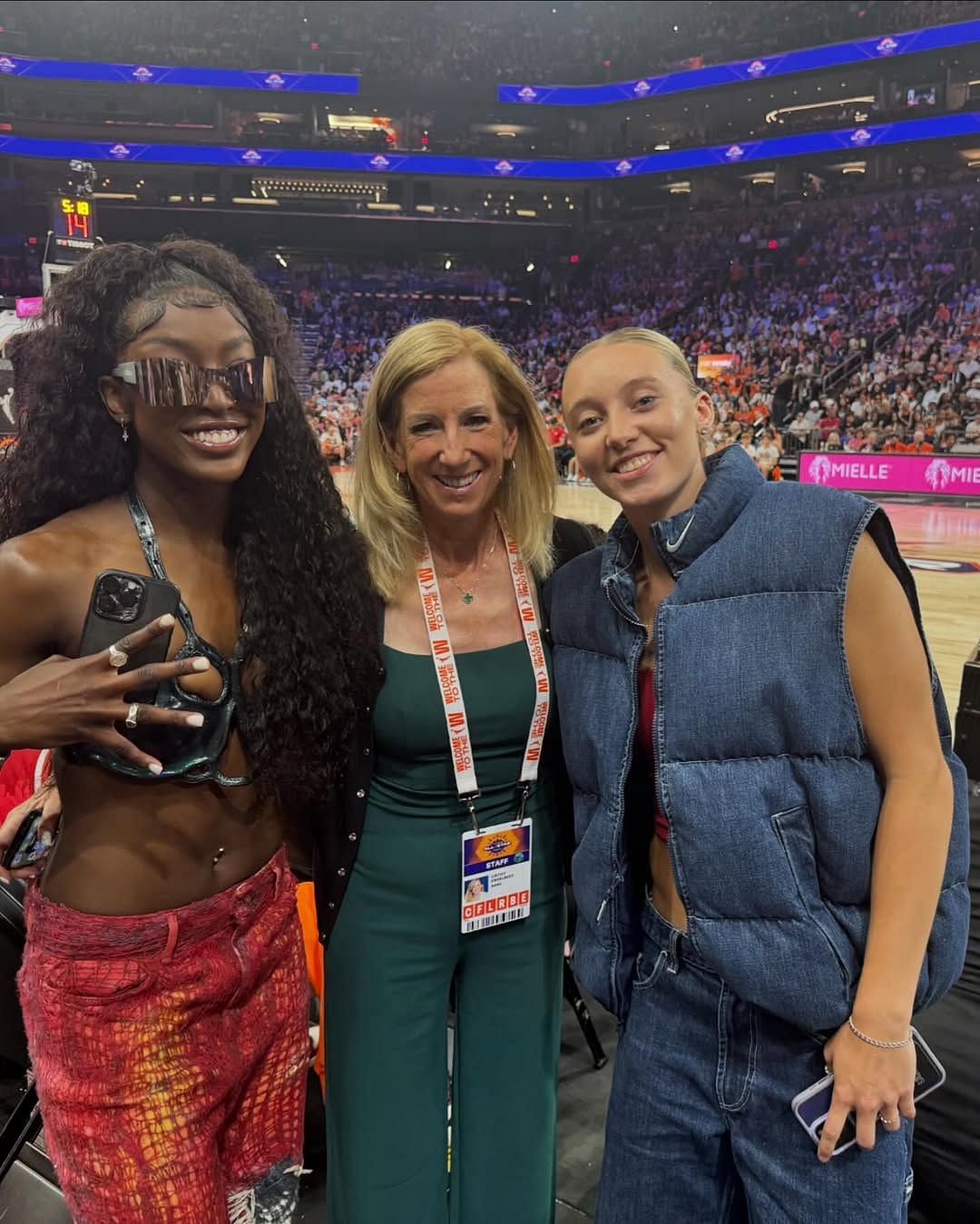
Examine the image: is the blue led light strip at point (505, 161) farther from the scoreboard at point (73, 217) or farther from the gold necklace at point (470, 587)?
the gold necklace at point (470, 587)

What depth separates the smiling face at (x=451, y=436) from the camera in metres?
1.68

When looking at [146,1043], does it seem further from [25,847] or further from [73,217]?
[73,217]

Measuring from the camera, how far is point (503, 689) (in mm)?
1635

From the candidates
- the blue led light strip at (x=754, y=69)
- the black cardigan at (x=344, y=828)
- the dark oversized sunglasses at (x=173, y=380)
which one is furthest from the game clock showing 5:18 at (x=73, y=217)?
the blue led light strip at (x=754, y=69)

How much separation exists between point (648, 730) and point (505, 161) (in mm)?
28800

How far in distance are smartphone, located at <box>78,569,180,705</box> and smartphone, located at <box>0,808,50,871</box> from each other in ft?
1.43

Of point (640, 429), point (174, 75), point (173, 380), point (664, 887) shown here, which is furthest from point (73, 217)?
point (174, 75)

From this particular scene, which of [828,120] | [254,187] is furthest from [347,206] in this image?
[828,120]

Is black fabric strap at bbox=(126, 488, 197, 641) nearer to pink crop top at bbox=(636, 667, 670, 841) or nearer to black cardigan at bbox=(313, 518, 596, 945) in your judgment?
black cardigan at bbox=(313, 518, 596, 945)

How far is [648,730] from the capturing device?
1351mm

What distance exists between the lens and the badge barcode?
5.27ft

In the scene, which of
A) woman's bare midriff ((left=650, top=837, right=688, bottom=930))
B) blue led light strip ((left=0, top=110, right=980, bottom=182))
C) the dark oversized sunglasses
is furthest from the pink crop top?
blue led light strip ((left=0, top=110, right=980, bottom=182))

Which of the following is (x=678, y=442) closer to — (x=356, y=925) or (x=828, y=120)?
(x=356, y=925)

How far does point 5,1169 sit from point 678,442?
1892mm
